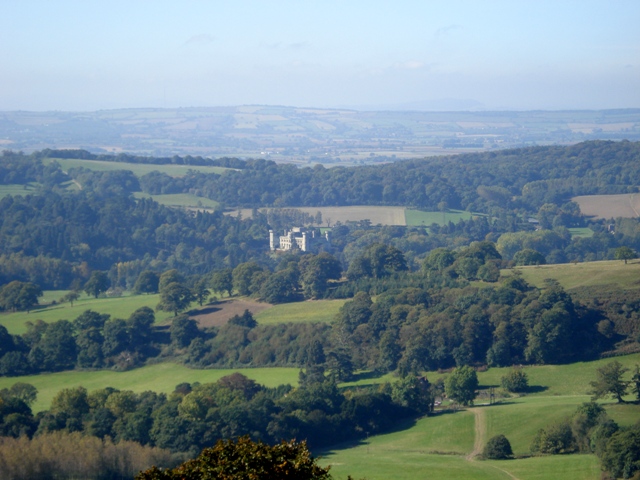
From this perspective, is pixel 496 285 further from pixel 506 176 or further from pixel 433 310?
pixel 506 176

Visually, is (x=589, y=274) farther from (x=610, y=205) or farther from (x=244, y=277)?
(x=610, y=205)

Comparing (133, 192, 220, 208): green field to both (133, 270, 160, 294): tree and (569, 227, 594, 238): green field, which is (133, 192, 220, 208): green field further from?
(133, 270, 160, 294): tree

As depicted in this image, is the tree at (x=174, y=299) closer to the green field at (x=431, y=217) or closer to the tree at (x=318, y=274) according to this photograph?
the tree at (x=318, y=274)

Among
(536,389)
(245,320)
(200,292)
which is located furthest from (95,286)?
(536,389)

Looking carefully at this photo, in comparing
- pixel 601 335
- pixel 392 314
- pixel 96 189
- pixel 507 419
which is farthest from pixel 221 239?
pixel 507 419

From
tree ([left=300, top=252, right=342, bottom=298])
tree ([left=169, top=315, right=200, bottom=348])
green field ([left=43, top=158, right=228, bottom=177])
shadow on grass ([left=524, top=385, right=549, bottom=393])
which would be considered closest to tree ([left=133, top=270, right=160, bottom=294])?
tree ([left=300, top=252, right=342, bottom=298])

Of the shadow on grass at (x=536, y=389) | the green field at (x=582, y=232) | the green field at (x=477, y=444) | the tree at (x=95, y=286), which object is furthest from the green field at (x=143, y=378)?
the green field at (x=582, y=232)
